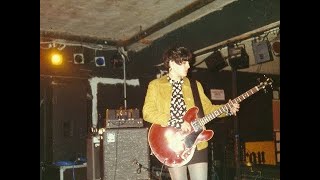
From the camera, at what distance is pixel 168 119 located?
10.2ft

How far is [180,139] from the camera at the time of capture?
314 centimetres

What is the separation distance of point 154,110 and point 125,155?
4.90 ft

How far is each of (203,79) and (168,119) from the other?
17.8 ft

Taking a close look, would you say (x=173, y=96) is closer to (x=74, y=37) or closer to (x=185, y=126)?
(x=185, y=126)

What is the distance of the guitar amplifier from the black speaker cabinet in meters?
0.14

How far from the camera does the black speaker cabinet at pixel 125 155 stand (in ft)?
14.4

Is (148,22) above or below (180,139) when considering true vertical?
above

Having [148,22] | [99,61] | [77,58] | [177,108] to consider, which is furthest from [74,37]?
A: [177,108]

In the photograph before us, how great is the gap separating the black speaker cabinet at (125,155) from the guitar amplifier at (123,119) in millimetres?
136

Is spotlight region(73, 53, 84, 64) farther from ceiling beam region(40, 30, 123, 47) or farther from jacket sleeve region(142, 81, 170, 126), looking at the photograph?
jacket sleeve region(142, 81, 170, 126)

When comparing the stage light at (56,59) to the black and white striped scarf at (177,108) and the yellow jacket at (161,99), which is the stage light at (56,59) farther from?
the black and white striped scarf at (177,108)
